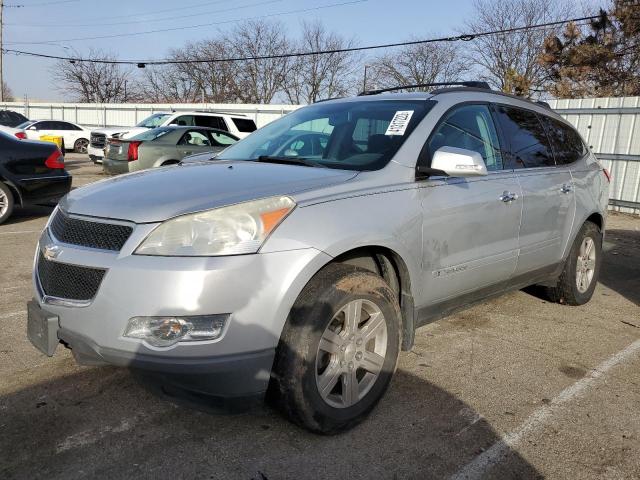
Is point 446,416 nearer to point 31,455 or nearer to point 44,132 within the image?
point 31,455

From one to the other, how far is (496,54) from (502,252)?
40.1 metres

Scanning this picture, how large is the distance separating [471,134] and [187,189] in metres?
2.06

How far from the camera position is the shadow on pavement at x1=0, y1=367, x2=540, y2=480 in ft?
8.25

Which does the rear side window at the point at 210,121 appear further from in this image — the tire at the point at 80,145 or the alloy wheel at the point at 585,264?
the alloy wheel at the point at 585,264

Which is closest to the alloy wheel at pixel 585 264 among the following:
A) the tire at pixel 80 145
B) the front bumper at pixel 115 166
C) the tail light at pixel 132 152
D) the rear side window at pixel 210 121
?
the tail light at pixel 132 152

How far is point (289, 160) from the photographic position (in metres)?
3.47

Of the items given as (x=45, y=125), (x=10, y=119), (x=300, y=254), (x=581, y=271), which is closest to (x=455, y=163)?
(x=300, y=254)

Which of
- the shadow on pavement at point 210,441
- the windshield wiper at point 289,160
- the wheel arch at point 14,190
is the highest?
the windshield wiper at point 289,160

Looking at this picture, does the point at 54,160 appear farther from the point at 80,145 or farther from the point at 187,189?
the point at 80,145

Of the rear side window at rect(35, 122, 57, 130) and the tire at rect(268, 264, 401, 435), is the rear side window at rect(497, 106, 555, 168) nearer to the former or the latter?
the tire at rect(268, 264, 401, 435)

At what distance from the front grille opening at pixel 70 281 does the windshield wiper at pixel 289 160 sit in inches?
54.2

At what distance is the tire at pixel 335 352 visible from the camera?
8.41 ft

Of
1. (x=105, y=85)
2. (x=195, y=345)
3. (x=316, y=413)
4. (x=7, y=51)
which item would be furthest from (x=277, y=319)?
(x=105, y=85)

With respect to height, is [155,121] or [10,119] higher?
[155,121]
